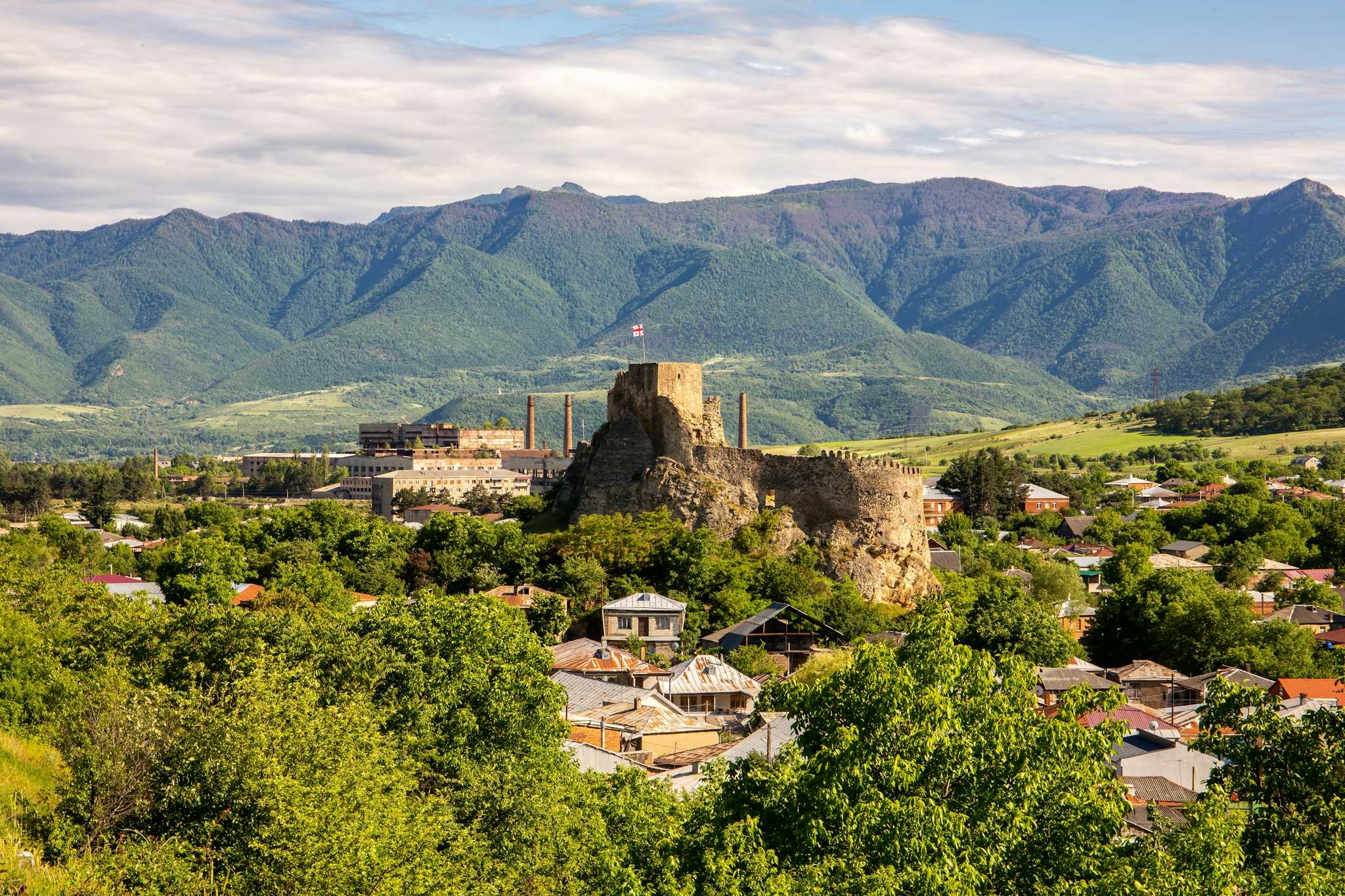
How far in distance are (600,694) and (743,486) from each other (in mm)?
24027

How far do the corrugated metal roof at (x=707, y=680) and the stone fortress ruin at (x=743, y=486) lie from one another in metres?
17.4

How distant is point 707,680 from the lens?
5666 cm

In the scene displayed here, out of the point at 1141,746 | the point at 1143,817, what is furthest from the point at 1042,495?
the point at 1143,817

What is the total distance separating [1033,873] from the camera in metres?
22.6

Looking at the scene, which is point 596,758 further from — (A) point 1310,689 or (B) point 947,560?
(B) point 947,560

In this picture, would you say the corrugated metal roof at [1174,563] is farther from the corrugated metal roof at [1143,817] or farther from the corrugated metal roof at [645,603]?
the corrugated metal roof at [1143,817]

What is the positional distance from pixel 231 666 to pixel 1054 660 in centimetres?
3613

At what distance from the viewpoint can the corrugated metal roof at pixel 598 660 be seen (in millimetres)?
59375

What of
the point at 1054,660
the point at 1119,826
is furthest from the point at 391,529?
the point at 1119,826

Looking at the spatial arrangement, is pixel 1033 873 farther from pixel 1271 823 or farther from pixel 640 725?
pixel 640 725

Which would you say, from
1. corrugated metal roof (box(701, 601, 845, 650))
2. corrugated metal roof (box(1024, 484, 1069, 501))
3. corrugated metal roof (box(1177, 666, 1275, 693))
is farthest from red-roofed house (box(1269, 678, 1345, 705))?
corrugated metal roof (box(1024, 484, 1069, 501))

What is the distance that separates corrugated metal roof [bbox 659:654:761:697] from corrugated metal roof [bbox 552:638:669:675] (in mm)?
1712

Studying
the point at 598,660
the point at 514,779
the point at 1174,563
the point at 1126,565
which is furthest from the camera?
the point at 1174,563

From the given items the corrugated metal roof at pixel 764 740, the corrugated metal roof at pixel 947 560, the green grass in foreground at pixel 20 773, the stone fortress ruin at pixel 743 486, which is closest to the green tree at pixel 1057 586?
the corrugated metal roof at pixel 947 560
